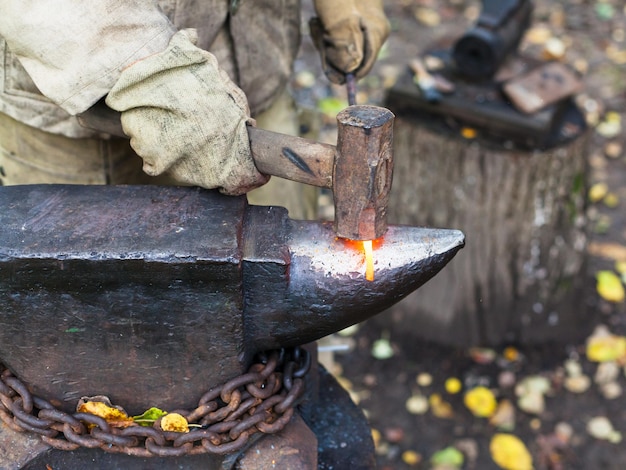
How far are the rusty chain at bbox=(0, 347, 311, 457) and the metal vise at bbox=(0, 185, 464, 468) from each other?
43 millimetres

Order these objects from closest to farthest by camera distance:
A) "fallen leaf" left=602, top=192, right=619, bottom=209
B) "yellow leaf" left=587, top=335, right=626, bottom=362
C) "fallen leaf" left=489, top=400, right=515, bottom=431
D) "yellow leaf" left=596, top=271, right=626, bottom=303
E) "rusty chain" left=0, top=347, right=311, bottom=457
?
"rusty chain" left=0, top=347, right=311, bottom=457 < "fallen leaf" left=489, top=400, right=515, bottom=431 < "yellow leaf" left=587, top=335, right=626, bottom=362 < "yellow leaf" left=596, top=271, right=626, bottom=303 < "fallen leaf" left=602, top=192, right=619, bottom=209

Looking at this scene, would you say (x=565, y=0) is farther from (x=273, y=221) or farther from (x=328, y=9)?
(x=273, y=221)

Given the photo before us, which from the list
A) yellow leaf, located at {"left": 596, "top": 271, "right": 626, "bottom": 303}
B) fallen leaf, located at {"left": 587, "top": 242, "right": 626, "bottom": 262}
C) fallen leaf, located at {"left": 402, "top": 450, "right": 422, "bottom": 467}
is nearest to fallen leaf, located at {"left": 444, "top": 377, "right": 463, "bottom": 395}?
fallen leaf, located at {"left": 402, "top": 450, "right": 422, "bottom": 467}

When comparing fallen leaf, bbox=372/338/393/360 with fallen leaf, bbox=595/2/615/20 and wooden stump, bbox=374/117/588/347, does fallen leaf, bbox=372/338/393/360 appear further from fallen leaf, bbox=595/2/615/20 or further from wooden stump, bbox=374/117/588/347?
fallen leaf, bbox=595/2/615/20

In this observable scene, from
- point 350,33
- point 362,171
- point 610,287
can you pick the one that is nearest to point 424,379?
point 610,287

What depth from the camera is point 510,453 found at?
10.2ft

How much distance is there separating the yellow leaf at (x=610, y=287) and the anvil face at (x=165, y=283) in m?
2.46

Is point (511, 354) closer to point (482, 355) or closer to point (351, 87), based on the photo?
point (482, 355)

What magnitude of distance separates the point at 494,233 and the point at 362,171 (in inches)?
75.8

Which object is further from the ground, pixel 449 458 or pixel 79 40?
pixel 79 40

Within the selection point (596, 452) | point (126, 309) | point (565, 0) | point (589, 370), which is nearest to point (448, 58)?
point (589, 370)

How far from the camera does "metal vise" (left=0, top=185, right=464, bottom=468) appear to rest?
57.5 inches

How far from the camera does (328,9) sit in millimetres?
2240

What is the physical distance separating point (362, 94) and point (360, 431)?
3326 mm
